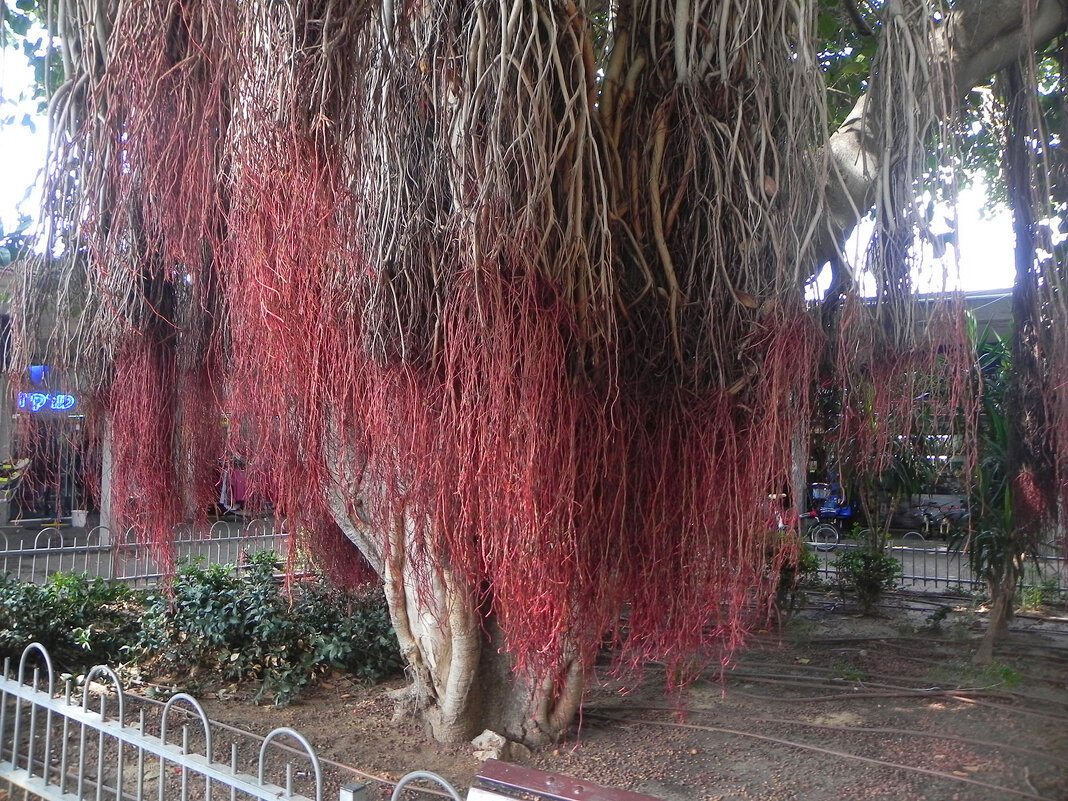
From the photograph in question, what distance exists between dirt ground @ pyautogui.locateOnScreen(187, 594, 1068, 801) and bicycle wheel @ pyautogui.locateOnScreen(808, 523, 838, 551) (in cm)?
351

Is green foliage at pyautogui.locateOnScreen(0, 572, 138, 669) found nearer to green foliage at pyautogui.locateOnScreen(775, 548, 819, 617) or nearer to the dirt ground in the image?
the dirt ground

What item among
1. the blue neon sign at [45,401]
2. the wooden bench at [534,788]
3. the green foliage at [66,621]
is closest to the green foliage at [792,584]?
the green foliage at [66,621]

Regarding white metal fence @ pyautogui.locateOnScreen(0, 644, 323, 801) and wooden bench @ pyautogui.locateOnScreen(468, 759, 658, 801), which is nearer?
wooden bench @ pyautogui.locateOnScreen(468, 759, 658, 801)

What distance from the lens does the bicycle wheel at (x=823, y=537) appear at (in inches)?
368

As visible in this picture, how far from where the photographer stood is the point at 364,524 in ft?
12.5

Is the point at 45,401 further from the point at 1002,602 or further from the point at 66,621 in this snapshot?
the point at 1002,602

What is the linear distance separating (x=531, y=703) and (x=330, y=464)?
1.65 meters

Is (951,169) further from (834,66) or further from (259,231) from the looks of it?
(834,66)

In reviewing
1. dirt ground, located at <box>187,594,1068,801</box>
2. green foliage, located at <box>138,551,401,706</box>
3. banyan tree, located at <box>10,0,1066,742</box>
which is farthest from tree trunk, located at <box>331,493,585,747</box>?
green foliage, located at <box>138,551,401,706</box>

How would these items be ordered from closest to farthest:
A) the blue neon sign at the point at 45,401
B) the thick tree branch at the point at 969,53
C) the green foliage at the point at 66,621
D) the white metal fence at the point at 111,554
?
the thick tree branch at the point at 969,53
the blue neon sign at the point at 45,401
the green foliage at the point at 66,621
the white metal fence at the point at 111,554

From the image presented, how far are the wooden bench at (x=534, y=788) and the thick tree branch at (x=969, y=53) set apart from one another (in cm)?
208

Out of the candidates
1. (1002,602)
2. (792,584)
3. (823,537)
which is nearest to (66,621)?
(792,584)

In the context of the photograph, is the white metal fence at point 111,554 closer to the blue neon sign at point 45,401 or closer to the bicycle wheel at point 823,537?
the blue neon sign at point 45,401

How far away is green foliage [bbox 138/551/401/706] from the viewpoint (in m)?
4.96
